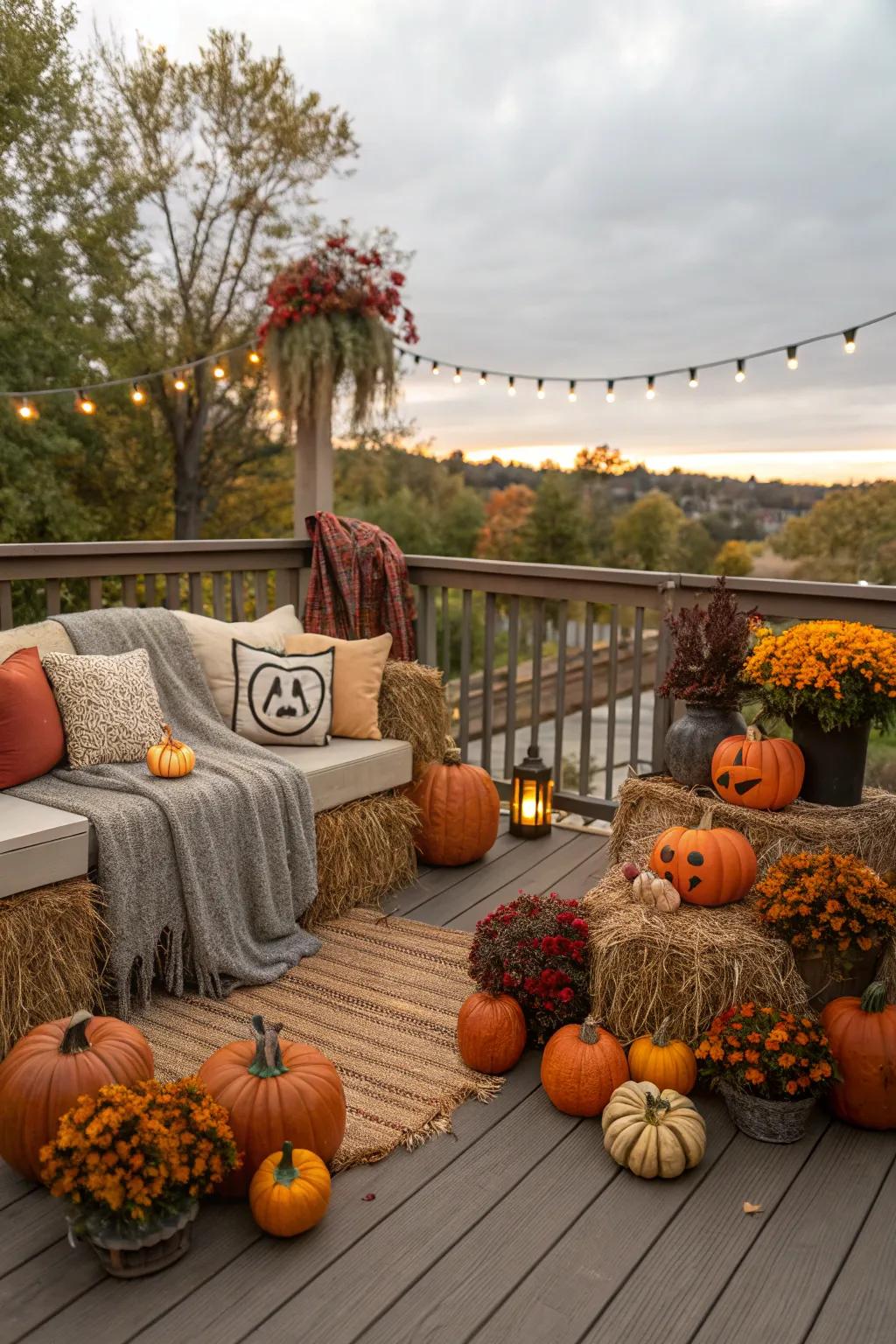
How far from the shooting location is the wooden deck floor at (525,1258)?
1740mm

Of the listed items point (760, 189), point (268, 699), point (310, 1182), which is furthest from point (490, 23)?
point (310, 1182)

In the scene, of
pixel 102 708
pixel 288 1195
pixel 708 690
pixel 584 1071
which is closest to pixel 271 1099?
pixel 288 1195

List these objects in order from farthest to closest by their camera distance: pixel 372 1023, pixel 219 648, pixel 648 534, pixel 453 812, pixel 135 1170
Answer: pixel 648 534 → pixel 453 812 → pixel 219 648 → pixel 372 1023 → pixel 135 1170

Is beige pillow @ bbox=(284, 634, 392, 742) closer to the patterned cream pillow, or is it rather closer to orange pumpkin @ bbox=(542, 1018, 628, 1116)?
the patterned cream pillow

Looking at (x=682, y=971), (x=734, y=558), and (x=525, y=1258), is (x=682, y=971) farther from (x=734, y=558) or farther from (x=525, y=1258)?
(x=734, y=558)

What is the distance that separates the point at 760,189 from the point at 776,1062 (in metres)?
9.76

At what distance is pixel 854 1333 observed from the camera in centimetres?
173

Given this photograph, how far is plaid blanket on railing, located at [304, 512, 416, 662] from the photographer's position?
4.34m

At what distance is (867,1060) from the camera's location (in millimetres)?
2270

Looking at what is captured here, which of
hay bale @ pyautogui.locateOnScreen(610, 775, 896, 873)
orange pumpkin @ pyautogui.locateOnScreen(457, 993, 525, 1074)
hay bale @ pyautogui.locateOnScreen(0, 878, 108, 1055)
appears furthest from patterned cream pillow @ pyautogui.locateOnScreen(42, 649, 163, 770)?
hay bale @ pyautogui.locateOnScreen(610, 775, 896, 873)

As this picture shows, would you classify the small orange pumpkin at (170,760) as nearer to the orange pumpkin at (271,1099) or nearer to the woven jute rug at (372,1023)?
the woven jute rug at (372,1023)

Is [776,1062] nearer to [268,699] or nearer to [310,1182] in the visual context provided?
[310,1182]

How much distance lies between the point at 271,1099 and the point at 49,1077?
436 mm

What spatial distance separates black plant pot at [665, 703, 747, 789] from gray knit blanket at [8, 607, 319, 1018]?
1.12m
